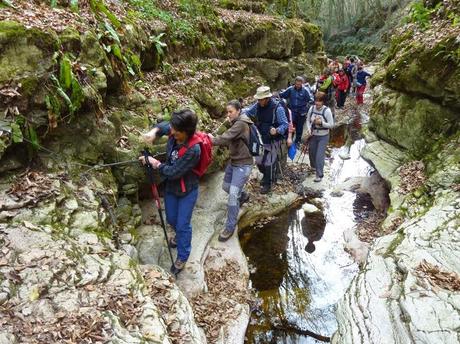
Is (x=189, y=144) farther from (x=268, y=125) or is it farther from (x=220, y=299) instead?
(x=268, y=125)

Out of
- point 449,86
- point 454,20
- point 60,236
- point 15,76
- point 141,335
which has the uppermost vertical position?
point 454,20

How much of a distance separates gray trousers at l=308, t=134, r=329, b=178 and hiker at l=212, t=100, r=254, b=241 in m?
3.42

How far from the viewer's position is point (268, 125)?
8.69 metres

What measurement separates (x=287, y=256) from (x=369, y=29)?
40.8 metres

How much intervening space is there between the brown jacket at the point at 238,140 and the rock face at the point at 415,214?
2870 mm

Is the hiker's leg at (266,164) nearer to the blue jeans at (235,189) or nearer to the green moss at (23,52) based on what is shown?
the blue jeans at (235,189)

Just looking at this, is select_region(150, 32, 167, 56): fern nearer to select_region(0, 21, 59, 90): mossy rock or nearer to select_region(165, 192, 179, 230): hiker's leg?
select_region(0, 21, 59, 90): mossy rock

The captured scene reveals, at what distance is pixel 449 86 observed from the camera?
27.4 feet

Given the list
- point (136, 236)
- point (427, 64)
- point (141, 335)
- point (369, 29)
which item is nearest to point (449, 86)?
point (427, 64)

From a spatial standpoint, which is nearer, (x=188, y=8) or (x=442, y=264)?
(x=442, y=264)

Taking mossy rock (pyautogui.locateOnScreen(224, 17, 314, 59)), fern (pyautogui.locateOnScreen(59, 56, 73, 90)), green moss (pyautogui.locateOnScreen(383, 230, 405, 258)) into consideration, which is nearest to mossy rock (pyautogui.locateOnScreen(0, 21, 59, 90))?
fern (pyautogui.locateOnScreen(59, 56, 73, 90))

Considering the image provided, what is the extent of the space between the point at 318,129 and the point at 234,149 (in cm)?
358

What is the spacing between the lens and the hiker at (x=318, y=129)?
31.3 ft

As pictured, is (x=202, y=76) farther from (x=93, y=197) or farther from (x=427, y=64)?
(x=93, y=197)
